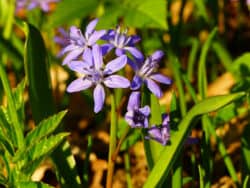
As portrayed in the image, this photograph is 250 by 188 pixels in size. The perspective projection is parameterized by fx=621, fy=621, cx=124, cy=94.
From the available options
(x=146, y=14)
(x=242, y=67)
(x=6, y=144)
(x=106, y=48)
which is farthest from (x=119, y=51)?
(x=242, y=67)

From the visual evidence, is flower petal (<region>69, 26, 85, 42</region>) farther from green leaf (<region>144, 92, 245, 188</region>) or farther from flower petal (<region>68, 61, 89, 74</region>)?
green leaf (<region>144, 92, 245, 188</region>)

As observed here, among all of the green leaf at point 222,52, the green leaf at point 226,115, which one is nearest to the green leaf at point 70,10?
the green leaf at point 222,52

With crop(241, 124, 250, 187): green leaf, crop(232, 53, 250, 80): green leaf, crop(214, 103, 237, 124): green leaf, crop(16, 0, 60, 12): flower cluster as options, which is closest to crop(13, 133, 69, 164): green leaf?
crop(241, 124, 250, 187): green leaf

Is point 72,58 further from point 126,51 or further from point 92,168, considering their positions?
point 92,168

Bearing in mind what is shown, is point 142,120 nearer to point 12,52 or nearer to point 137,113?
point 137,113

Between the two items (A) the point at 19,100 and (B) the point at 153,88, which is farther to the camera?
(A) the point at 19,100

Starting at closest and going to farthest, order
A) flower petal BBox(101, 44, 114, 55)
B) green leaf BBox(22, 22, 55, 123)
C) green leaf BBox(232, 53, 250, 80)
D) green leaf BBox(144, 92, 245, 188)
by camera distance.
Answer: green leaf BBox(144, 92, 245, 188) < flower petal BBox(101, 44, 114, 55) < green leaf BBox(22, 22, 55, 123) < green leaf BBox(232, 53, 250, 80)
